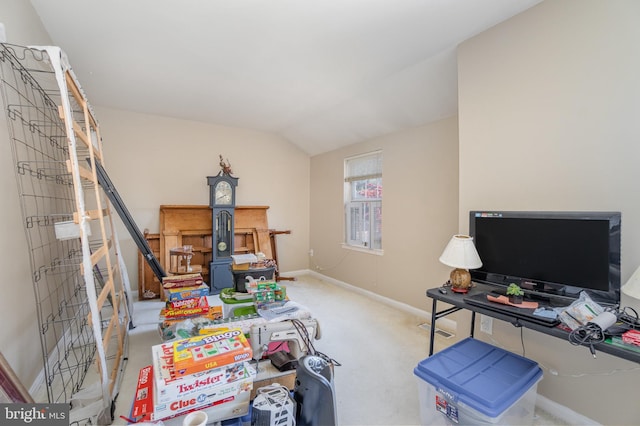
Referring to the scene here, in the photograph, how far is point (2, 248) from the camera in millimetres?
1612

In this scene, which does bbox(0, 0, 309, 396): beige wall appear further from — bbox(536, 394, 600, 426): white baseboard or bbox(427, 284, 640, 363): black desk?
bbox(536, 394, 600, 426): white baseboard

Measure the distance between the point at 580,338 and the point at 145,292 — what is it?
4523 millimetres

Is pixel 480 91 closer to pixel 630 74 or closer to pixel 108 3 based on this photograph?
pixel 630 74

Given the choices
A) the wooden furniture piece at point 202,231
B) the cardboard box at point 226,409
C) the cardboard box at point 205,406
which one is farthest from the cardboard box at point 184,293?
the cardboard box at point 226,409

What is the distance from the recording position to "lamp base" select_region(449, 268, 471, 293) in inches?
78.2

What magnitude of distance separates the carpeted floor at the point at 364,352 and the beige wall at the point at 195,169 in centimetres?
130

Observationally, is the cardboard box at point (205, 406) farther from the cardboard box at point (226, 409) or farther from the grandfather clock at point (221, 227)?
the grandfather clock at point (221, 227)

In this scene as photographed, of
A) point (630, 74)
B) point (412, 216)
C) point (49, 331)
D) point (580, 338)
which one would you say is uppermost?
point (630, 74)

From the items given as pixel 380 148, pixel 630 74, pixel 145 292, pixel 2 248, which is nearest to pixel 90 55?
pixel 2 248

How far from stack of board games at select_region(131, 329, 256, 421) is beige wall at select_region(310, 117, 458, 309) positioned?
237 cm

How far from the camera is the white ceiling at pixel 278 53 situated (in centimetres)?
195

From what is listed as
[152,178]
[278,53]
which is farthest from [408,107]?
[152,178]

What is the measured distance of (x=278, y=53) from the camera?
2.50 metres

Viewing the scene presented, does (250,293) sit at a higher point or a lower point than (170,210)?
lower
